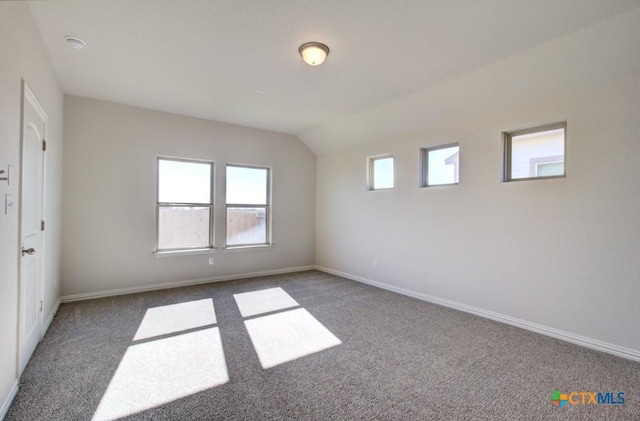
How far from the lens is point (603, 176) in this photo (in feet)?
8.87

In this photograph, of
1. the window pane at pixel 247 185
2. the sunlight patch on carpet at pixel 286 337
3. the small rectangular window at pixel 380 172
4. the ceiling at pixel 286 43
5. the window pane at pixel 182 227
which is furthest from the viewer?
the window pane at pixel 247 185

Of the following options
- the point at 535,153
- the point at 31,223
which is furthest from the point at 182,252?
the point at 535,153

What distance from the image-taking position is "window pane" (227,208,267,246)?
17.2ft

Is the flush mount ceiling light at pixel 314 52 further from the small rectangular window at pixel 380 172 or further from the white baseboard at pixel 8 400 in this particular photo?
the white baseboard at pixel 8 400

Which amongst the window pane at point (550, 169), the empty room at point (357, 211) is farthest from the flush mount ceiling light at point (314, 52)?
the window pane at point (550, 169)

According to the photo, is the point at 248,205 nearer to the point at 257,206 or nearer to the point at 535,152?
Answer: the point at 257,206

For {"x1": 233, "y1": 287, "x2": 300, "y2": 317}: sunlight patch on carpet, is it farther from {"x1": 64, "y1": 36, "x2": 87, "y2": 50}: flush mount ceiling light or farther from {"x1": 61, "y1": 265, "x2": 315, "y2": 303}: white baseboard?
{"x1": 64, "y1": 36, "x2": 87, "y2": 50}: flush mount ceiling light

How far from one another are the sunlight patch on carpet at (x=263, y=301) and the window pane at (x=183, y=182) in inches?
70.2

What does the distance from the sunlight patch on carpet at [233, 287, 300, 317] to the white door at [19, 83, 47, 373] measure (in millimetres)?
1831

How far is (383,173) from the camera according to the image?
4.96 meters

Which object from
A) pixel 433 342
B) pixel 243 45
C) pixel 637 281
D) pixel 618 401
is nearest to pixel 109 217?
pixel 243 45

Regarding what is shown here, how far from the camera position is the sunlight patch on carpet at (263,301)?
3.65 m

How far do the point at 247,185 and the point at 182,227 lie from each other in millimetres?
1310

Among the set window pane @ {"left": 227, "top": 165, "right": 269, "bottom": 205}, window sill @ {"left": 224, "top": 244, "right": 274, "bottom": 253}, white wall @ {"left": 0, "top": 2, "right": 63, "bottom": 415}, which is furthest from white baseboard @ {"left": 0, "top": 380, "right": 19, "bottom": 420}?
window pane @ {"left": 227, "top": 165, "right": 269, "bottom": 205}
